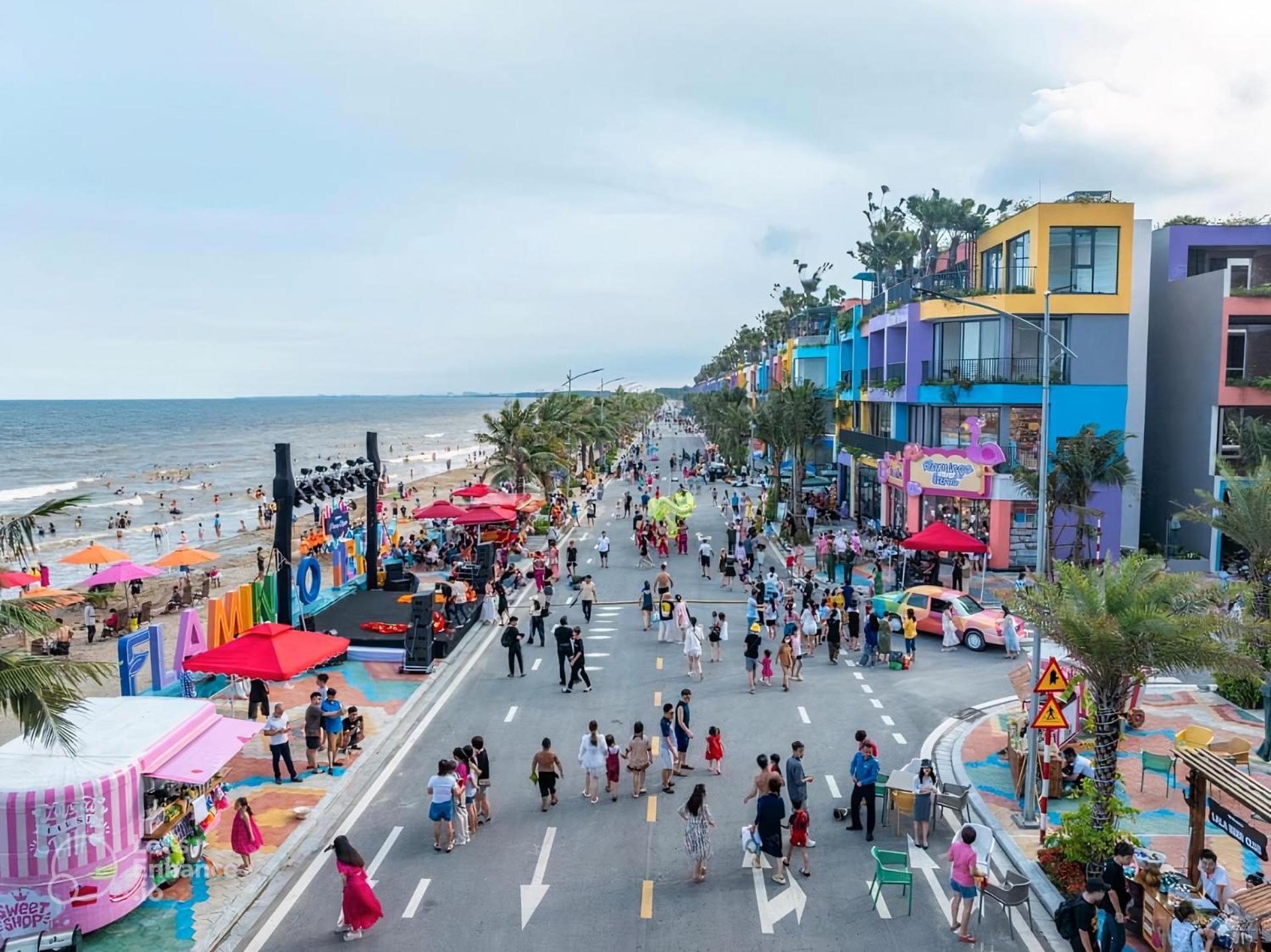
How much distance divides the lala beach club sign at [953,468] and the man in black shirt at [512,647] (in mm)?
20333

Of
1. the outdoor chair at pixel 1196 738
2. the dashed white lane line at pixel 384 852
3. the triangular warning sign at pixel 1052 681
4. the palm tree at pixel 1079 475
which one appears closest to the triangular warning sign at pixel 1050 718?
the triangular warning sign at pixel 1052 681

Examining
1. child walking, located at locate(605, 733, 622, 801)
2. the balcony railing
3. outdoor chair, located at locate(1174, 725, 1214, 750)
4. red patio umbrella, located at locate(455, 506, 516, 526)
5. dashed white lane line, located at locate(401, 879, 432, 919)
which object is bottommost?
dashed white lane line, located at locate(401, 879, 432, 919)

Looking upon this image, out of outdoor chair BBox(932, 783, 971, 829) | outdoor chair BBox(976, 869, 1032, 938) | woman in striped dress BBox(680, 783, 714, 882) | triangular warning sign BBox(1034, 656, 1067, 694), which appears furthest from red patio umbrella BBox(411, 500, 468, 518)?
outdoor chair BBox(976, 869, 1032, 938)

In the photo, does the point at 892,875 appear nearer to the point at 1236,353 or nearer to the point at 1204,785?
the point at 1204,785

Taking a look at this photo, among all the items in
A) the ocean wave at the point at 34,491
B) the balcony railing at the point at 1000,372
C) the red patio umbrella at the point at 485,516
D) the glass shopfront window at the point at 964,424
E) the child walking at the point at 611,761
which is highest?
the balcony railing at the point at 1000,372

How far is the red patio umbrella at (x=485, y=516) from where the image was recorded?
34.7 m

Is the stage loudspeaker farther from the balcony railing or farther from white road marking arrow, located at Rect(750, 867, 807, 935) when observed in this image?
the balcony railing

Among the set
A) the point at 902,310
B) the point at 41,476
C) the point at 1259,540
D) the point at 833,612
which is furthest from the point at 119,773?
the point at 41,476

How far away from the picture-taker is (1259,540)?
20.9 metres

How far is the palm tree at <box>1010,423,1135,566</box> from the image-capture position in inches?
1233

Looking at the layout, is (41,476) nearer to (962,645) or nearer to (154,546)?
(154,546)

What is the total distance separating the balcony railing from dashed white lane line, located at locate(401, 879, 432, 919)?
28582mm

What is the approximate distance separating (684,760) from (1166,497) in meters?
30.2

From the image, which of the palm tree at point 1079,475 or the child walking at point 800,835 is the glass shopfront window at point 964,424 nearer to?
the palm tree at point 1079,475
